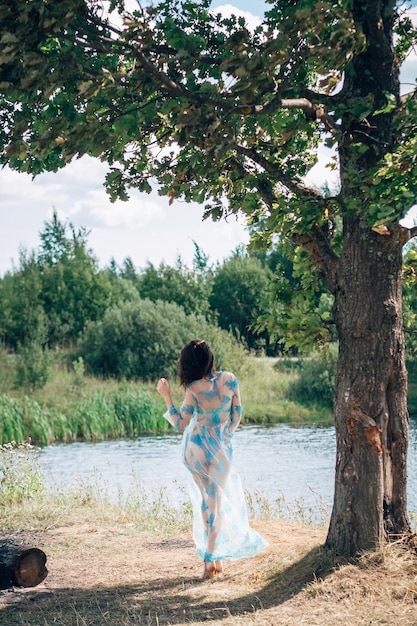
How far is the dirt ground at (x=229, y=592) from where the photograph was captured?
5812 mm

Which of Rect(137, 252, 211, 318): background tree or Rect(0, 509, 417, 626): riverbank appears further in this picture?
Rect(137, 252, 211, 318): background tree

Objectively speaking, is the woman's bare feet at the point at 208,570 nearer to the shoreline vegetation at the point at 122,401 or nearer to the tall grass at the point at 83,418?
the shoreline vegetation at the point at 122,401

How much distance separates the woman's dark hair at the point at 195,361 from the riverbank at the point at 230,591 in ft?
5.63

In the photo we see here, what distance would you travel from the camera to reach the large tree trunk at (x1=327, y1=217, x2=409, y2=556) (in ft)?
21.4

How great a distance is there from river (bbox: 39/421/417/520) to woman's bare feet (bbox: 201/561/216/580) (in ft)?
21.1

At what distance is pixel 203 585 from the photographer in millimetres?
6688

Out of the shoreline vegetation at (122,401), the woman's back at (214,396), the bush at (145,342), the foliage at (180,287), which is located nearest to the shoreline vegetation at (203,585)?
the woman's back at (214,396)

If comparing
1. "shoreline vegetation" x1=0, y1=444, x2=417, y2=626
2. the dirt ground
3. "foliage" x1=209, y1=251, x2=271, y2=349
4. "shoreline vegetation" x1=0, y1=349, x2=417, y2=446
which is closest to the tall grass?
"shoreline vegetation" x1=0, y1=349, x2=417, y2=446

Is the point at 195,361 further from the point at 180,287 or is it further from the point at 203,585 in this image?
the point at 180,287

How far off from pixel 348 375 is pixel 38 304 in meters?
34.4

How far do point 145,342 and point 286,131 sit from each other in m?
28.1

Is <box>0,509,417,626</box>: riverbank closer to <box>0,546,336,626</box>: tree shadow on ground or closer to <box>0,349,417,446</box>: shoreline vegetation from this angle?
<box>0,546,336,626</box>: tree shadow on ground

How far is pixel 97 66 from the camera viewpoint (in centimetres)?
589

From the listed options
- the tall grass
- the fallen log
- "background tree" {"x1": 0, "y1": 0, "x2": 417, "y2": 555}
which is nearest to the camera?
"background tree" {"x1": 0, "y1": 0, "x2": 417, "y2": 555}
